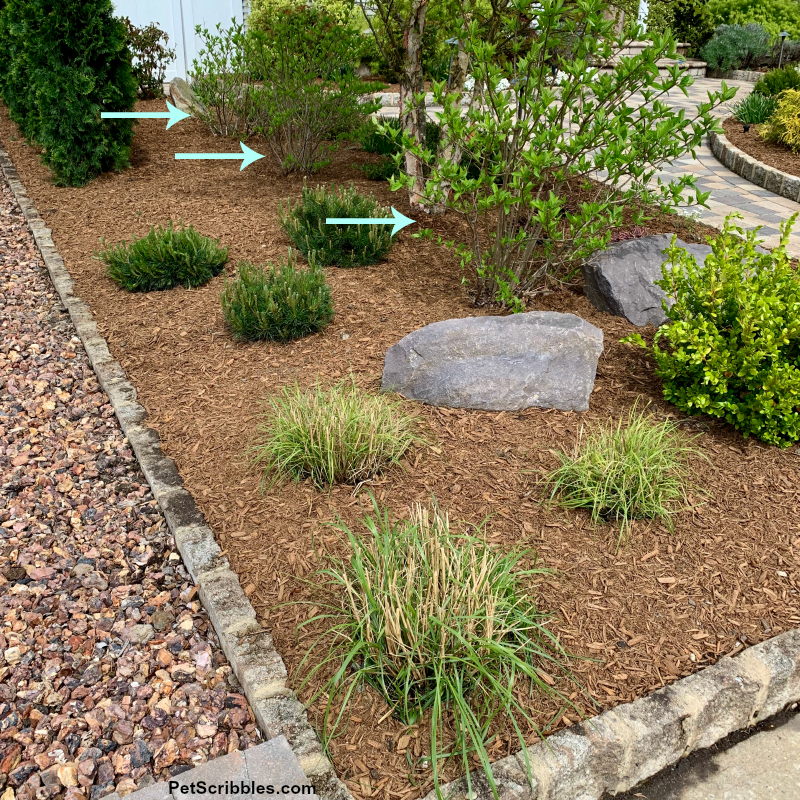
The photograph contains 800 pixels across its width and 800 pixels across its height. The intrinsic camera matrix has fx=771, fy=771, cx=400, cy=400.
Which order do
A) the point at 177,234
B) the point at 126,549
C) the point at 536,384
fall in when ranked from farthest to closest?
1. the point at 177,234
2. the point at 536,384
3. the point at 126,549

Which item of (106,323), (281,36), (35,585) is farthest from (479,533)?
(281,36)

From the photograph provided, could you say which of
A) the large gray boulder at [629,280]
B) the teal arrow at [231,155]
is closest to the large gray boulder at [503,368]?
the large gray boulder at [629,280]

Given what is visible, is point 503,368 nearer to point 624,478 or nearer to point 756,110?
point 624,478

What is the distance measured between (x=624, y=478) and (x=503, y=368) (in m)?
0.98

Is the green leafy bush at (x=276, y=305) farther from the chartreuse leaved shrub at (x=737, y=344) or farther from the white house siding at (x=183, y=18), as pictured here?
the white house siding at (x=183, y=18)

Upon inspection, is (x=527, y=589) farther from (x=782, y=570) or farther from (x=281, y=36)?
(x=281, y=36)

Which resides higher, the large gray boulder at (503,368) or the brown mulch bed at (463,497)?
the large gray boulder at (503,368)

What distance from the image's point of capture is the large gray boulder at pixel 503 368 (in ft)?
13.0

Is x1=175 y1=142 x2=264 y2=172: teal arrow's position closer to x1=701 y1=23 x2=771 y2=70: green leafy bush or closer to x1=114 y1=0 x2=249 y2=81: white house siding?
x1=114 y1=0 x2=249 y2=81: white house siding

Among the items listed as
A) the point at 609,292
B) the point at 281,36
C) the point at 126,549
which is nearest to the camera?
the point at 126,549

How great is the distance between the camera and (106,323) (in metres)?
5.12

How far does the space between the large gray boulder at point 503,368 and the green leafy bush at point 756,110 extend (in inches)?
311

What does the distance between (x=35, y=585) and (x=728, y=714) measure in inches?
103

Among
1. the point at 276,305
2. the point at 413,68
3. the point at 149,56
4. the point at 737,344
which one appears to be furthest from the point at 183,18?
the point at 737,344
